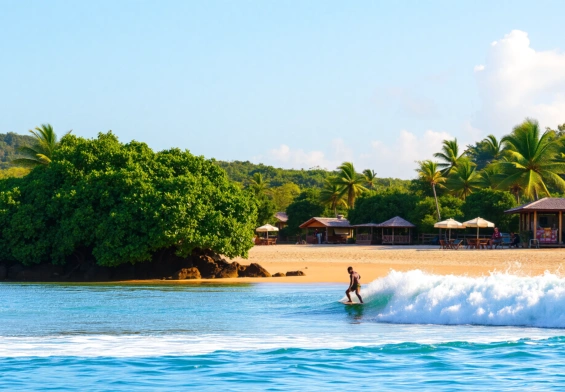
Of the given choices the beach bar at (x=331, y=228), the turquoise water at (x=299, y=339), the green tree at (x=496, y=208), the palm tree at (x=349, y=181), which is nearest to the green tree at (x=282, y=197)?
the palm tree at (x=349, y=181)

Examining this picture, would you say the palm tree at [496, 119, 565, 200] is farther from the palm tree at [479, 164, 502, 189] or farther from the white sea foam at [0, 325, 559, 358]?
the white sea foam at [0, 325, 559, 358]

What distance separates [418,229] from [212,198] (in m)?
30.6

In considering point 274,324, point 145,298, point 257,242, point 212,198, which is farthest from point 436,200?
point 274,324

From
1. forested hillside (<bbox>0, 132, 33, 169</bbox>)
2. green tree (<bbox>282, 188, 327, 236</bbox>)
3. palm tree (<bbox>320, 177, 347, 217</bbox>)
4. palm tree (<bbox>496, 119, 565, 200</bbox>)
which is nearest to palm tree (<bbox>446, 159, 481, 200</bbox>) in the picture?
palm tree (<bbox>496, 119, 565, 200</bbox>)

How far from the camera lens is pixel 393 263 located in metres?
38.8

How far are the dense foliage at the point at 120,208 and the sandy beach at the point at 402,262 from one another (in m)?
2.84

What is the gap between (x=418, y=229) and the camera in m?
61.0

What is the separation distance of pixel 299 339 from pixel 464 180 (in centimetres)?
5092

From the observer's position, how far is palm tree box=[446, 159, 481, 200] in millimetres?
64438

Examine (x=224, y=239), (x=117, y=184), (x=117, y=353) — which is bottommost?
(x=117, y=353)

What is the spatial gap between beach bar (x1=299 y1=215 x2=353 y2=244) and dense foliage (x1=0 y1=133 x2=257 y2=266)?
32.4 m

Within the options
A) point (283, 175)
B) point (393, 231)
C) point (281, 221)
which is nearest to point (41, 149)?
point (393, 231)

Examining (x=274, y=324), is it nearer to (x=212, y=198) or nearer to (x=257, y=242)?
(x=212, y=198)

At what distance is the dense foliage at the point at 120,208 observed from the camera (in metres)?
31.7
